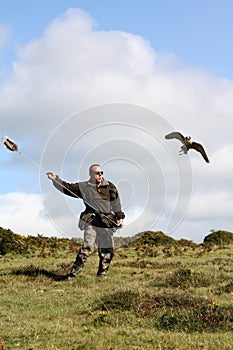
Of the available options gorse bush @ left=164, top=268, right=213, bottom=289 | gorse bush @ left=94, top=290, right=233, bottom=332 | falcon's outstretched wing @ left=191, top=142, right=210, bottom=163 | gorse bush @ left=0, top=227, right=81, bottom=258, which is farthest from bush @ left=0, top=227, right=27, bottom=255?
gorse bush @ left=94, top=290, right=233, bottom=332

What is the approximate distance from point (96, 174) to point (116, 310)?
→ 5.17 meters

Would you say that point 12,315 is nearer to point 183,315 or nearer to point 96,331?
point 96,331

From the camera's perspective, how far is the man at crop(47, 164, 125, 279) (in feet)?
48.4

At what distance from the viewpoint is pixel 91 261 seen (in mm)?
19734

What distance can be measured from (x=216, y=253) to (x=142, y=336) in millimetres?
14902

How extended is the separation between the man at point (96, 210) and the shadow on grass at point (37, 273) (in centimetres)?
62

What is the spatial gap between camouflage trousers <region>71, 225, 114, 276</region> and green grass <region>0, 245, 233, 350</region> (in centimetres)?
33

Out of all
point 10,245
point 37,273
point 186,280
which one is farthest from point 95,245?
point 10,245

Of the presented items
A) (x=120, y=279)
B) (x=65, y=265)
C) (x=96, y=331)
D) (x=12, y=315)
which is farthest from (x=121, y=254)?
(x=96, y=331)

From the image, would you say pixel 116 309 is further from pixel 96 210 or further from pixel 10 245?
pixel 10 245

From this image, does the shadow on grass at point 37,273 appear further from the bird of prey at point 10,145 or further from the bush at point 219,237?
the bush at point 219,237

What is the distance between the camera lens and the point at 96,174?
14.7 meters

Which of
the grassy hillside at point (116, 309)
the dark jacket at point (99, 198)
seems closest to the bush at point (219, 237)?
the grassy hillside at point (116, 309)

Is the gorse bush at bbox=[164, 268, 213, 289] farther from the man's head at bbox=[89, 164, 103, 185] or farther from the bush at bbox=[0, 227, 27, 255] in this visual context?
the bush at bbox=[0, 227, 27, 255]
